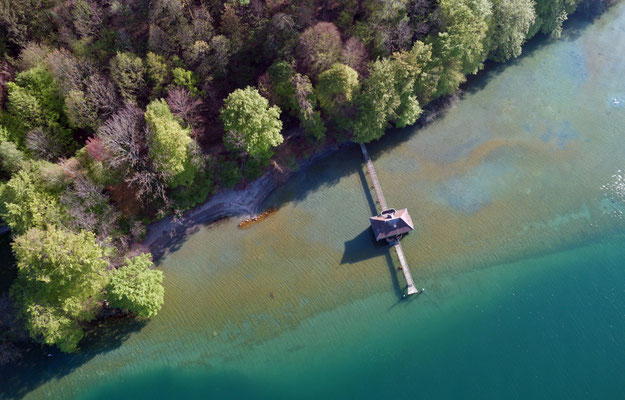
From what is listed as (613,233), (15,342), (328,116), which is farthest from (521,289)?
(15,342)

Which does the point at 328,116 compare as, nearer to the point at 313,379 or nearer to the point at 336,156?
the point at 336,156

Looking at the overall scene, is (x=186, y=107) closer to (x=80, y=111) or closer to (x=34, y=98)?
(x=80, y=111)

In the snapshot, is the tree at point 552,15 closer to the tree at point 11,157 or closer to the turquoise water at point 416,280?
the turquoise water at point 416,280

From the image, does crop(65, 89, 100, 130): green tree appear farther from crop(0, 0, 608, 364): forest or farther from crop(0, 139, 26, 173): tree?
crop(0, 139, 26, 173): tree

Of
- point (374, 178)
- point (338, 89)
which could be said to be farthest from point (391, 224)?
point (338, 89)

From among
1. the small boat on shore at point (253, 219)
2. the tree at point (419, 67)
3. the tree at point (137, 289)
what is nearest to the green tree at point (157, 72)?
the small boat on shore at point (253, 219)

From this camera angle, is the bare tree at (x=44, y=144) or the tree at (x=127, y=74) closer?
the bare tree at (x=44, y=144)

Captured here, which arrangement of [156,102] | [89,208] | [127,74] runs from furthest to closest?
1. [127,74]
2. [89,208]
3. [156,102]
